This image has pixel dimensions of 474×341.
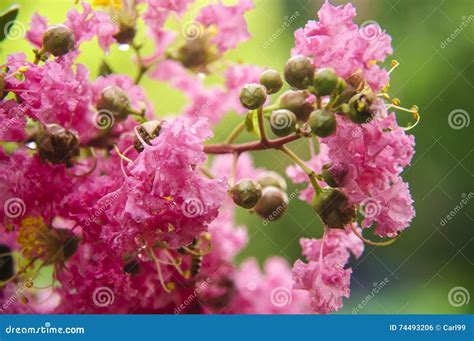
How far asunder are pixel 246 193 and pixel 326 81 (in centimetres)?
18

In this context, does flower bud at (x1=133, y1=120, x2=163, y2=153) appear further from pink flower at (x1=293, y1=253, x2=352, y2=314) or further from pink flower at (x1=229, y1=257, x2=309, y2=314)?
pink flower at (x1=229, y1=257, x2=309, y2=314)

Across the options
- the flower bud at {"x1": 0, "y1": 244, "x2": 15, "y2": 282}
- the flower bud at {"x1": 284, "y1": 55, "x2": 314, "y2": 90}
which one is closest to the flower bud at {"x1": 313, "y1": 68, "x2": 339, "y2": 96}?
the flower bud at {"x1": 284, "y1": 55, "x2": 314, "y2": 90}

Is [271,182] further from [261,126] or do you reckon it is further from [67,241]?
[67,241]

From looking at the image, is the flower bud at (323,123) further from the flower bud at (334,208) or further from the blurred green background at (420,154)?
the blurred green background at (420,154)

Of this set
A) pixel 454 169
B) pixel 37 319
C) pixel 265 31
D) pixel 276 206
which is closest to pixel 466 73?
pixel 454 169

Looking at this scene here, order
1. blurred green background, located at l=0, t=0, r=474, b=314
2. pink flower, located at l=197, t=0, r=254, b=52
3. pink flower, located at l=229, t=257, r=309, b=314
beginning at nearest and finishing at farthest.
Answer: pink flower, located at l=197, t=0, r=254, b=52 → pink flower, located at l=229, t=257, r=309, b=314 → blurred green background, located at l=0, t=0, r=474, b=314

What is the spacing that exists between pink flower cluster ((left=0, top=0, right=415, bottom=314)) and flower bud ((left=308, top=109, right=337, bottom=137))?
27 millimetres

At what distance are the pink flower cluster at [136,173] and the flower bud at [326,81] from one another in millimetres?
30

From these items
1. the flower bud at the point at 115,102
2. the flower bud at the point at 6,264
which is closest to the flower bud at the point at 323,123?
the flower bud at the point at 115,102

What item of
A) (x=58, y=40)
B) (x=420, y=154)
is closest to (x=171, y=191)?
(x=58, y=40)

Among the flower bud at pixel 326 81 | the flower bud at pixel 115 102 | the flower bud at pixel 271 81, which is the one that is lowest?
the flower bud at pixel 115 102

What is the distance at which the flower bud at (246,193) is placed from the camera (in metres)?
0.85

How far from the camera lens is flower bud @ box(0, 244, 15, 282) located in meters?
0.95

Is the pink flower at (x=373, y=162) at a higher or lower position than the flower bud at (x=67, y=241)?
higher
